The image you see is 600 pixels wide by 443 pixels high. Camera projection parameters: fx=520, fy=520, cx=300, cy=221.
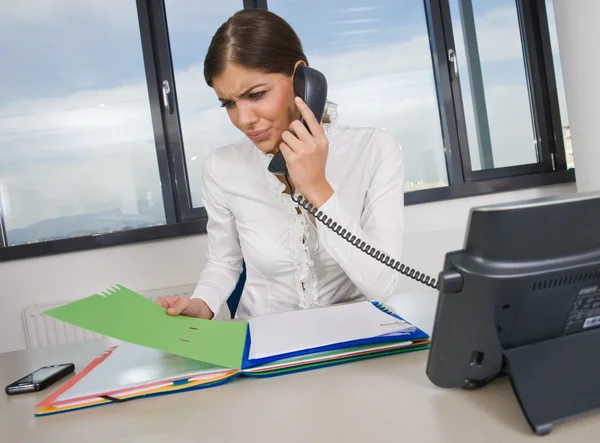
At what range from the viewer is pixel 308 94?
1.14m

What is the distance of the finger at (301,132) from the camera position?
108 cm

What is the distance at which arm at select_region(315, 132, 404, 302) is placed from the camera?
42.5 inches

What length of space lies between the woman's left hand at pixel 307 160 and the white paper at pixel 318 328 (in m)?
0.24

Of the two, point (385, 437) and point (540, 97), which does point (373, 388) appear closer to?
point (385, 437)

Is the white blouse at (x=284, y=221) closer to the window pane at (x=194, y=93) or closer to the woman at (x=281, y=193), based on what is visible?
the woman at (x=281, y=193)

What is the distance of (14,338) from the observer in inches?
92.7

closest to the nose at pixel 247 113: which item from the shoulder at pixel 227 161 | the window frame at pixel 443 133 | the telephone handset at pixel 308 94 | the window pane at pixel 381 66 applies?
the telephone handset at pixel 308 94

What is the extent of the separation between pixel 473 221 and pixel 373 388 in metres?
0.26

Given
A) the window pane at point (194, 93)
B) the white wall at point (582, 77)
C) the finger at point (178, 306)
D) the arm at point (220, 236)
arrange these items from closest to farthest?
the finger at point (178, 306) < the arm at point (220, 236) < the white wall at point (582, 77) < the window pane at point (194, 93)

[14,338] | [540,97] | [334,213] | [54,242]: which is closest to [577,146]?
[540,97]

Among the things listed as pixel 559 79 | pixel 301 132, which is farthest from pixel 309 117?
pixel 559 79

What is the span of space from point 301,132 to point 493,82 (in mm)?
2088

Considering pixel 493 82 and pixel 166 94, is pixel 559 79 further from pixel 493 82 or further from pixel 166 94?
pixel 166 94

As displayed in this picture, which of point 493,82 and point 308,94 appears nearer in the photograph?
point 308,94
